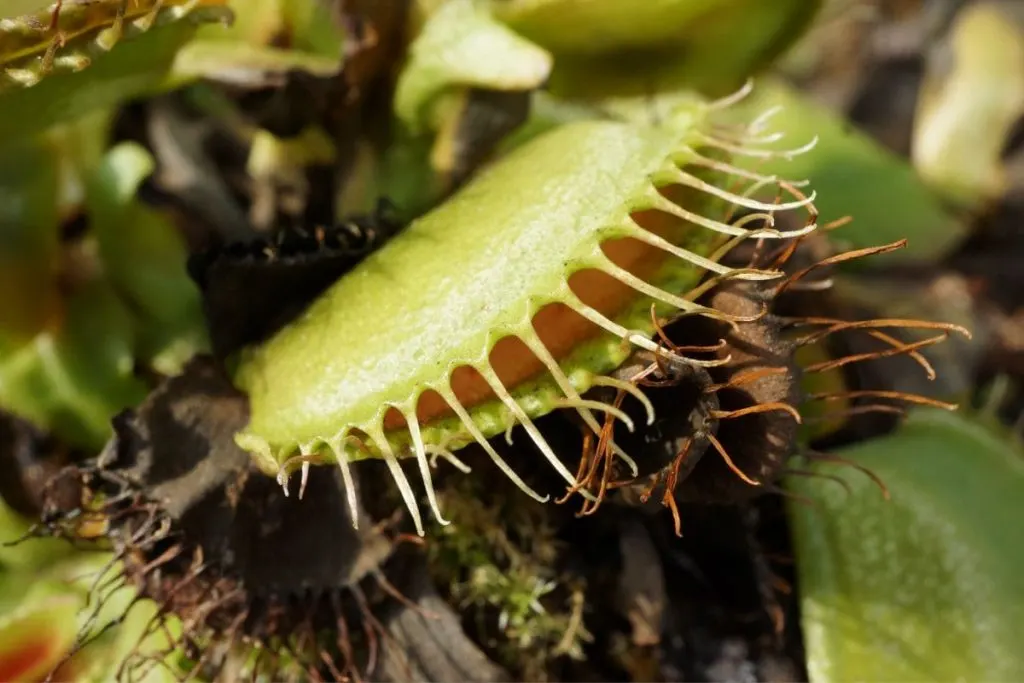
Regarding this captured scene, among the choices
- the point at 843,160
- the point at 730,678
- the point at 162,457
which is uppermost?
the point at 162,457

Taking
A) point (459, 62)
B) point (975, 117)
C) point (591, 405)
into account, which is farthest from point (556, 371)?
point (975, 117)

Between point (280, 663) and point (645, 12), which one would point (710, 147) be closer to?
point (645, 12)

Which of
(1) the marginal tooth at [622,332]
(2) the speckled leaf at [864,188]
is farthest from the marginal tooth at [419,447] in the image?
(2) the speckled leaf at [864,188]

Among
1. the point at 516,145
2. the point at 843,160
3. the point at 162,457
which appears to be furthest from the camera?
the point at 843,160

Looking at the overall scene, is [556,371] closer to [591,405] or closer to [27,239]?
[591,405]

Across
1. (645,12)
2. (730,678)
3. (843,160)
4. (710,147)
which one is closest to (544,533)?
(730,678)
